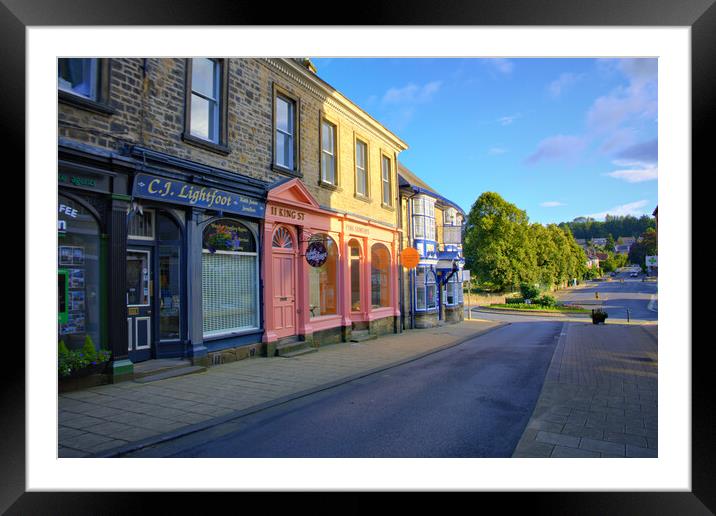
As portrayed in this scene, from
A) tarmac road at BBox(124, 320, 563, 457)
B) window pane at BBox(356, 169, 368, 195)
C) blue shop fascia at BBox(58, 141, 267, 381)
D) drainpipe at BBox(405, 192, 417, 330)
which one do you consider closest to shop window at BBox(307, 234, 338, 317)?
window pane at BBox(356, 169, 368, 195)

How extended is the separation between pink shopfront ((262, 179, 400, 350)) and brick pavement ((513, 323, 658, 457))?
6164 mm

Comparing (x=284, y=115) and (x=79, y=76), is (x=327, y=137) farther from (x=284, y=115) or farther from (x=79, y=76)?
(x=79, y=76)

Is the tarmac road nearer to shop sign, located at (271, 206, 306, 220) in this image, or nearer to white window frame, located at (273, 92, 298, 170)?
shop sign, located at (271, 206, 306, 220)

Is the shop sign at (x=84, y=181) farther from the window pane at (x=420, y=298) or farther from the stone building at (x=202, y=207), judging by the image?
the window pane at (x=420, y=298)

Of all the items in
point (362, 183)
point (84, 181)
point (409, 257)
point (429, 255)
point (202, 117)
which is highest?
point (202, 117)

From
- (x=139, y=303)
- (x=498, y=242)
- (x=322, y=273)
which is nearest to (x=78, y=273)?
(x=139, y=303)

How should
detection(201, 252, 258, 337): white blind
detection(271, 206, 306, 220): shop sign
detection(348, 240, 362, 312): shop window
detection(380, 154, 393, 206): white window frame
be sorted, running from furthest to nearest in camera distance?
detection(380, 154, 393, 206): white window frame < detection(348, 240, 362, 312): shop window < detection(271, 206, 306, 220): shop sign < detection(201, 252, 258, 337): white blind

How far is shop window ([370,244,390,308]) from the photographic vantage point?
1659 centimetres

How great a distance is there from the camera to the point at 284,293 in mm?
11375

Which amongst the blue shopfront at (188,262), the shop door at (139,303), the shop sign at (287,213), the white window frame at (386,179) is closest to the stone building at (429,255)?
the white window frame at (386,179)

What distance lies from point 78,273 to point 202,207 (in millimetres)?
2679

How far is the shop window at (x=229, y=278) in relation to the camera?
916 cm

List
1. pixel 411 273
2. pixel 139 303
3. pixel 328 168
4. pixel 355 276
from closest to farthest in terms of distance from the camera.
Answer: pixel 139 303, pixel 328 168, pixel 355 276, pixel 411 273
